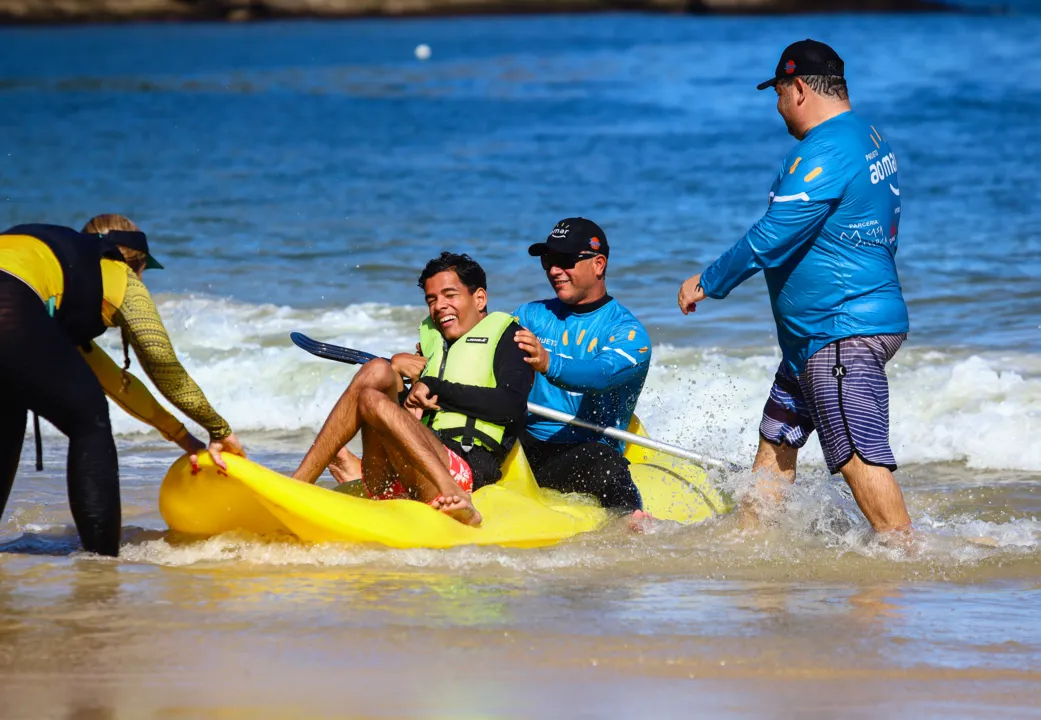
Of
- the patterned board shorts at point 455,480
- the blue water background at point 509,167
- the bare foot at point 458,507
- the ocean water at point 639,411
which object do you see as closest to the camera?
the ocean water at point 639,411

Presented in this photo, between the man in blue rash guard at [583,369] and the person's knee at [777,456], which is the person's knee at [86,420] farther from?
the person's knee at [777,456]

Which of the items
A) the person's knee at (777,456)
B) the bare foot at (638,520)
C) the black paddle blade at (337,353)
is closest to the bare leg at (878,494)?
the person's knee at (777,456)

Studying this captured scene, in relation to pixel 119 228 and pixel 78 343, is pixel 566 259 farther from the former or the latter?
pixel 78 343

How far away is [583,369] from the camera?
18.2ft

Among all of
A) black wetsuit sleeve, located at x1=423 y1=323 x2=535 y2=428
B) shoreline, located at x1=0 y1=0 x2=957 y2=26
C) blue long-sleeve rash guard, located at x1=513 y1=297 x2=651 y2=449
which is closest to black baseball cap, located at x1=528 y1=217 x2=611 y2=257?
blue long-sleeve rash guard, located at x1=513 y1=297 x2=651 y2=449

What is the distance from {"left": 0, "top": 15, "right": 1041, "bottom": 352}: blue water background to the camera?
12.6 meters

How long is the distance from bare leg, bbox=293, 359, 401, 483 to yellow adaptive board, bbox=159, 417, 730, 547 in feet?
0.75

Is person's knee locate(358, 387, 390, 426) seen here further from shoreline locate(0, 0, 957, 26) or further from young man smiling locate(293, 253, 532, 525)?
shoreline locate(0, 0, 957, 26)

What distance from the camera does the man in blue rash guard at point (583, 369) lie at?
5613mm

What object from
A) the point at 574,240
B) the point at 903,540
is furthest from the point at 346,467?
the point at 903,540

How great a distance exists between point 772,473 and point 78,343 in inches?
104

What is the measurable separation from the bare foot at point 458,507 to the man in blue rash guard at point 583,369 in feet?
2.20

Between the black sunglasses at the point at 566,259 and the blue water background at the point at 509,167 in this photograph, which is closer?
the black sunglasses at the point at 566,259

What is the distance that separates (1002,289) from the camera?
38.5 ft
